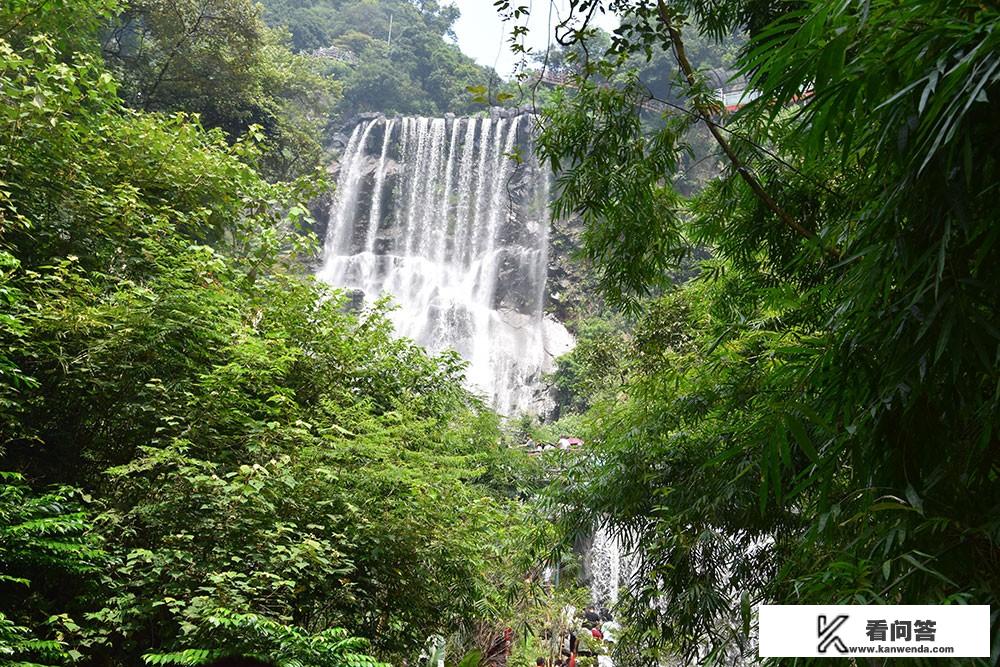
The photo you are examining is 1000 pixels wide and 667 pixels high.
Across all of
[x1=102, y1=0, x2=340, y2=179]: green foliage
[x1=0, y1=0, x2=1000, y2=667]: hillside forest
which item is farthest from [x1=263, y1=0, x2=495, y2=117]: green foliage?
[x1=0, y1=0, x2=1000, y2=667]: hillside forest

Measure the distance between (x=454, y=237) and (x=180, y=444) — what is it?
15.0 meters

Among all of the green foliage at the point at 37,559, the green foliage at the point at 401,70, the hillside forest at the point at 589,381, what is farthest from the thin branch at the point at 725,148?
the green foliage at the point at 401,70

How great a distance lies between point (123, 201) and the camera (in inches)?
161

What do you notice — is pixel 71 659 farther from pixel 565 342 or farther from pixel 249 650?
pixel 565 342

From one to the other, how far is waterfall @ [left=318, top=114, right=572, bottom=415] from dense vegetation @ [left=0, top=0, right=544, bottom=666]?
35.7ft

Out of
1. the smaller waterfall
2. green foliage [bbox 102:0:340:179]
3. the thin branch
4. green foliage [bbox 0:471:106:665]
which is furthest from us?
the smaller waterfall

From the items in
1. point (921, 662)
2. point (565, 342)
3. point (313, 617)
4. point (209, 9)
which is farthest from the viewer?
point (565, 342)

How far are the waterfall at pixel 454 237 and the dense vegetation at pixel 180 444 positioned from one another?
1088 cm

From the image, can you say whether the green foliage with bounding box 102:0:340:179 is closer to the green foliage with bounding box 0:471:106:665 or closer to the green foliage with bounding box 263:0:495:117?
the green foliage with bounding box 0:471:106:665

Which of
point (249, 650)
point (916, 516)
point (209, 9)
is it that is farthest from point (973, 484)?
A: point (209, 9)

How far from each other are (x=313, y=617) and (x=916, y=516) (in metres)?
3.39

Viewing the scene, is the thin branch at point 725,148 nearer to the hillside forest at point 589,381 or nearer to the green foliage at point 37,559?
the hillside forest at point 589,381

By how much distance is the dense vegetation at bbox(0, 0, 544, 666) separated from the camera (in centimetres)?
298

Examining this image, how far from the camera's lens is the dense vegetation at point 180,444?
2977 mm
